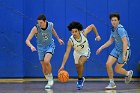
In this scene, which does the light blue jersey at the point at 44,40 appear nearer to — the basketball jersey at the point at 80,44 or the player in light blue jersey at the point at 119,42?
the basketball jersey at the point at 80,44

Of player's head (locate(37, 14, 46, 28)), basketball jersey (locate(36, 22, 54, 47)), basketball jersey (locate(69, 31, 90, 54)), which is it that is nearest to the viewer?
basketball jersey (locate(69, 31, 90, 54))

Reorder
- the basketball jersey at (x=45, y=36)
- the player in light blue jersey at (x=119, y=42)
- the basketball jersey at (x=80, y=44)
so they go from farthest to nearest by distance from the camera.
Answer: the basketball jersey at (x=45, y=36), the basketball jersey at (x=80, y=44), the player in light blue jersey at (x=119, y=42)

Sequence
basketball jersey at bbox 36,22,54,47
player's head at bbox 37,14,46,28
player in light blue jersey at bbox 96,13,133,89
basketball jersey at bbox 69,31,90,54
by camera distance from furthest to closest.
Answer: basketball jersey at bbox 36,22,54,47
player's head at bbox 37,14,46,28
basketball jersey at bbox 69,31,90,54
player in light blue jersey at bbox 96,13,133,89

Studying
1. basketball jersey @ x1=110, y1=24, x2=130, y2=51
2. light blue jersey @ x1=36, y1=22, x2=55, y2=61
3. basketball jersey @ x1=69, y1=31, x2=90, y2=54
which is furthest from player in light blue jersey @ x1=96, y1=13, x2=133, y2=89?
light blue jersey @ x1=36, y1=22, x2=55, y2=61

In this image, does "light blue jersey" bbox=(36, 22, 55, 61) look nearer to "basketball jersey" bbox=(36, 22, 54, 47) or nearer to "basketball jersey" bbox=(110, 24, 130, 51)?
"basketball jersey" bbox=(36, 22, 54, 47)

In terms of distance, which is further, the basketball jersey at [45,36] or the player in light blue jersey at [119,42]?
the basketball jersey at [45,36]

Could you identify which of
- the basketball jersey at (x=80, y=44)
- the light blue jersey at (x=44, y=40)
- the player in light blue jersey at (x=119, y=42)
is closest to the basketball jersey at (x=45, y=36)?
the light blue jersey at (x=44, y=40)

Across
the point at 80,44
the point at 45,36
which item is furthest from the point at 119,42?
the point at 45,36

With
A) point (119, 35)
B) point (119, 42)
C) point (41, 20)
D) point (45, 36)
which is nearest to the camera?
point (119, 35)

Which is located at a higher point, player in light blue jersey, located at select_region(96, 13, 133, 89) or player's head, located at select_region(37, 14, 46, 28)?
player's head, located at select_region(37, 14, 46, 28)

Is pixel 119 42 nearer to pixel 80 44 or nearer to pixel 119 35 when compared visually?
pixel 119 35

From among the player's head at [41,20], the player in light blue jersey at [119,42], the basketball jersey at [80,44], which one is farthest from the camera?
the player's head at [41,20]

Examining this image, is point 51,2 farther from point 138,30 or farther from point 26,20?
point 138,30

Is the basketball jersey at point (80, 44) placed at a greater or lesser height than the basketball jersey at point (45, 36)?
lesser
